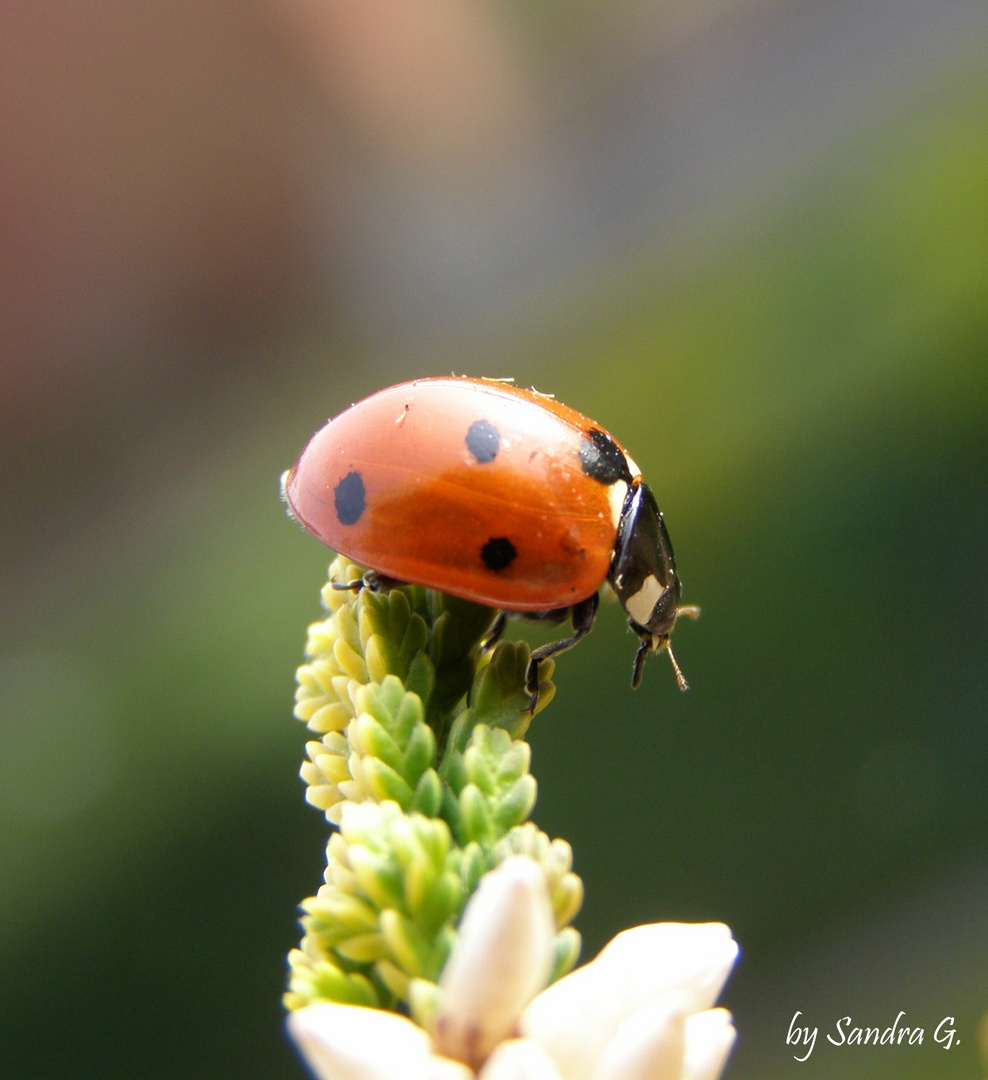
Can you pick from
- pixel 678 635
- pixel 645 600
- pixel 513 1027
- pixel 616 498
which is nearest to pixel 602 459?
pixel 616 498

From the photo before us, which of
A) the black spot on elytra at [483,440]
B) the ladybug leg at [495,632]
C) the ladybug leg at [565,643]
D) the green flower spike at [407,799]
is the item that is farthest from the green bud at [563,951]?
the black spot on elytra at [483,440]

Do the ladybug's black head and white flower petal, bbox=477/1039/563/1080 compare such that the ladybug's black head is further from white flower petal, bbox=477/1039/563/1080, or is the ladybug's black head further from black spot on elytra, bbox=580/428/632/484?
white flower petal, bbox=477/1039/563/1080

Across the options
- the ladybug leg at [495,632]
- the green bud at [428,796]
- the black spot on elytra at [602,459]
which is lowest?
the green bud at [428,796]

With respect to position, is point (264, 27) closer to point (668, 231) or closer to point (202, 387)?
point (202, 387)

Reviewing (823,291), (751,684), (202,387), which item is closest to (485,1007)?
(751,684)

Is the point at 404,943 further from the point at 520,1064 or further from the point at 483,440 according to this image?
the point at 483,440

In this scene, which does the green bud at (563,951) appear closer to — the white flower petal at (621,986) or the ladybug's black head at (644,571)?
the white flower petal at (621,986)
